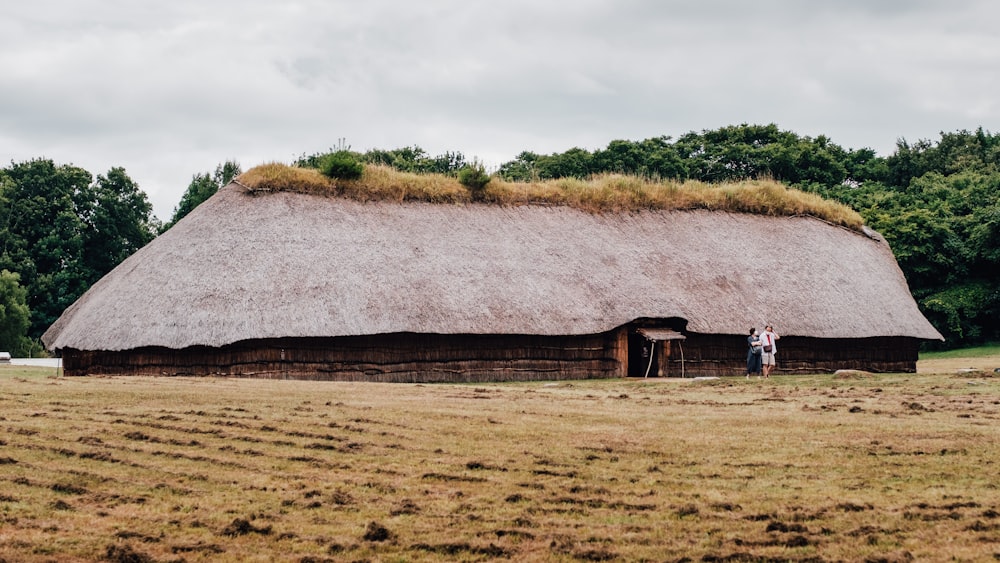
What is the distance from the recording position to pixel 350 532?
8.64m

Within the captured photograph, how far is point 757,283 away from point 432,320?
35.0 ft

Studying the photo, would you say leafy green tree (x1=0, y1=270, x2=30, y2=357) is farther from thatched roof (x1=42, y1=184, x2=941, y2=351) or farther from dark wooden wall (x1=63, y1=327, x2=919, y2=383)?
dark wooden wall (x1=63, y1=327, x2=919, y2=383)

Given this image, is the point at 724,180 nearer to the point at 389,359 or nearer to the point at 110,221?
Result: the point at 110,221

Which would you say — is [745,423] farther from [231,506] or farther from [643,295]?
[643,295]

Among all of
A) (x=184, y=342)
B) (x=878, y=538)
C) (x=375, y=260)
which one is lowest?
(x=878, y=538)

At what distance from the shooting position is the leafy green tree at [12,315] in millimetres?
47031

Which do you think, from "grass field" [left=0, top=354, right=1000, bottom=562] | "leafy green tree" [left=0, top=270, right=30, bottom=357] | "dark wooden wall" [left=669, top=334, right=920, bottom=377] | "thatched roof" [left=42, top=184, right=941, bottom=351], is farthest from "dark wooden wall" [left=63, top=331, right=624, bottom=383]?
"leafy green tree" [left=0, top=270, right=30, bottom=357]

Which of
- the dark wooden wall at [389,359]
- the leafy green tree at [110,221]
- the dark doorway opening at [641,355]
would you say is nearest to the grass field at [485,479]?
the dark wooden wall at [389,359]

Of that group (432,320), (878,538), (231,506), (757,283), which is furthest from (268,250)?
(878,538)

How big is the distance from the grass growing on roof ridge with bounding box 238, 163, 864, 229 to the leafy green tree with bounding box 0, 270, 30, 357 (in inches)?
836

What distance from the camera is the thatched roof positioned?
84.9 feet

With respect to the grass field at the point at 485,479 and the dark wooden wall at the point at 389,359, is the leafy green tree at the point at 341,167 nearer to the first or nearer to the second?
the dark wooden wall at the point at 389,359

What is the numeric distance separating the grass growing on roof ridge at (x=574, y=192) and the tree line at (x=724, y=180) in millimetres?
1430

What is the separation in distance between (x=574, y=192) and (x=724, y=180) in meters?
28.3
